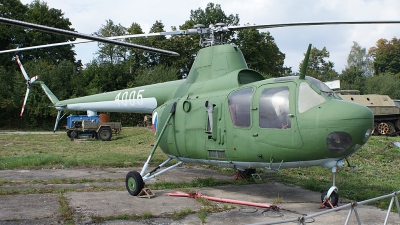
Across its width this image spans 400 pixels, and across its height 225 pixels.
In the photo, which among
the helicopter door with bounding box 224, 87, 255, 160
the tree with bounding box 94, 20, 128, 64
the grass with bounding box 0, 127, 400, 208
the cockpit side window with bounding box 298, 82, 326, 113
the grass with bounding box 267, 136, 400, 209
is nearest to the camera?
the cockpit side window with bounding box 298, 82, 326, 113

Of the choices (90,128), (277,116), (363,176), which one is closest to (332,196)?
(277,116)

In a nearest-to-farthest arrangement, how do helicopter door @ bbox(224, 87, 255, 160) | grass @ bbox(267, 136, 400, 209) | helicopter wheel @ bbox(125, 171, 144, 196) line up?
helicopter door @ bbox(224, 87, 255, 160)
helicopter wheel @ bbox(125, 171, 144, 196)
grass @ bbox(267, 136, 400, 209)

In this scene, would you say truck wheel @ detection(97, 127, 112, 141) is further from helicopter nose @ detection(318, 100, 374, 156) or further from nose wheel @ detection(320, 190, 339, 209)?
helicopter nose @ detection(318, 100, 374, 156)

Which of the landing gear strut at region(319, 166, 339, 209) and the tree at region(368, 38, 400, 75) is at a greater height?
the tree at region(368, 38, 400, 75)

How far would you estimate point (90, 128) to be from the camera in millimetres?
24641

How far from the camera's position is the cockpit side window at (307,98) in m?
6.11

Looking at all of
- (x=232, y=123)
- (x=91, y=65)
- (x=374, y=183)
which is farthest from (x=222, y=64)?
(x=91, y=65)

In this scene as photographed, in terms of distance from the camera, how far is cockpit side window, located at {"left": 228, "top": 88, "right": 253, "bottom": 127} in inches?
269

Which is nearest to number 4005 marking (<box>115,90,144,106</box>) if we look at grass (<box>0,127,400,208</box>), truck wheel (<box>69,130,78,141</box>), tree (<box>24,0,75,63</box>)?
grass (<box>0,127,400,208</box>)

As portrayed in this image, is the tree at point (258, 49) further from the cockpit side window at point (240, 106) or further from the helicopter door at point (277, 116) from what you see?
the helicopter door at point (277, 116)

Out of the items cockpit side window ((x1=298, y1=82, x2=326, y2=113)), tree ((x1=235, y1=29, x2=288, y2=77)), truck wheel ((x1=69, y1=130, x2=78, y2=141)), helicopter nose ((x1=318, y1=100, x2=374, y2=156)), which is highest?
tree ((x1=235, y1=29, x2=288, y2=77))

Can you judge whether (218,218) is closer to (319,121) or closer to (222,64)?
(319,121)

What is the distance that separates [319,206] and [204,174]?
4.58m

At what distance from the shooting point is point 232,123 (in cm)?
707
